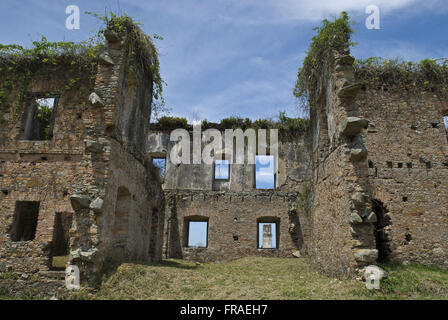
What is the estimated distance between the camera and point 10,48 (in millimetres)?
12484

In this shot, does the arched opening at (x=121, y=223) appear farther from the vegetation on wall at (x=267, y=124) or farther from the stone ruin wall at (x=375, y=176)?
the vegetation on wall at (x=267, y=124)

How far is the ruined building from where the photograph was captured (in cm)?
798

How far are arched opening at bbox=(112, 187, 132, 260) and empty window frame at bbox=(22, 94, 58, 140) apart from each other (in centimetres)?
439

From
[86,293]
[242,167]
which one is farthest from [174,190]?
[86,293]

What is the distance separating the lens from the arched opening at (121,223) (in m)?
9.08

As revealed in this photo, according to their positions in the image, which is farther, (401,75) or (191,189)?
(191,189)

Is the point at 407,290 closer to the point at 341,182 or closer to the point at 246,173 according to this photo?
the point at 341,182

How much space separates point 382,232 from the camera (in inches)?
448

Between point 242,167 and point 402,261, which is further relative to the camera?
point 242,167

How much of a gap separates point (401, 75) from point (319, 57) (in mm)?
4713

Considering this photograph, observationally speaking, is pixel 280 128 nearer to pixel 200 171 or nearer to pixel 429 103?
pixel 200 171

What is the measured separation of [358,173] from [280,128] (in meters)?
10.2

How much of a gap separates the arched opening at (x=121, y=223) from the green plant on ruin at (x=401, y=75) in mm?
9030

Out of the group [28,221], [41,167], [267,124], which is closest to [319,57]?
[267,124]
